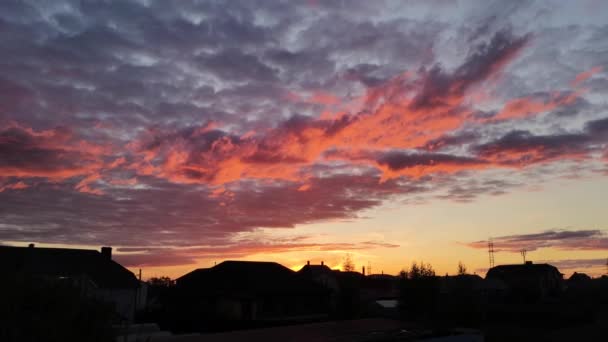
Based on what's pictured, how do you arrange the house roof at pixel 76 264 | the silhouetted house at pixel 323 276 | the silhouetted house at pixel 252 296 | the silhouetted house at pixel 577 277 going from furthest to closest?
the silhouetted house at pixel 577 277 < the silhouetted house at pixel 323 276 < the house roof at pixel 76 264 < the silhouetted house at pixel 252 296

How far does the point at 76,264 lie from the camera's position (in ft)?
184

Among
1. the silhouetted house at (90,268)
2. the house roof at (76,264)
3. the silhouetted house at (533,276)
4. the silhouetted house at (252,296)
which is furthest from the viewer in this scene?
the silhouetted house at (533,276)

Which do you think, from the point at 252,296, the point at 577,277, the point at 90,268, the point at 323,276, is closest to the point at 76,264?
the point at 90,268

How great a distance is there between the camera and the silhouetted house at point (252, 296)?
1889 inches

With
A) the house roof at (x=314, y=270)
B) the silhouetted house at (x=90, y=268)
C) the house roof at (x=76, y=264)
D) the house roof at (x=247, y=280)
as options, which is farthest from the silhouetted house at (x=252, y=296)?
the house roof at (x=314, y=270)

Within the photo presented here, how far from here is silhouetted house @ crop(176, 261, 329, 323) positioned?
47969 mm

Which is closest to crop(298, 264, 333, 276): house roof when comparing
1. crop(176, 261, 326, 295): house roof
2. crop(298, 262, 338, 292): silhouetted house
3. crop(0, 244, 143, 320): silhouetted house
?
crop(298, 262, 338, 292): silhouetted house

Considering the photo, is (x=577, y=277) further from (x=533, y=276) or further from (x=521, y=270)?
(x=533, y=276)

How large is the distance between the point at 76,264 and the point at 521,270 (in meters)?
86.7

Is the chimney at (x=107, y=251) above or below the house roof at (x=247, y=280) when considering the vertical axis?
above

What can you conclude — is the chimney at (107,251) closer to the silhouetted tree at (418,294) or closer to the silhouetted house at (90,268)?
the silhouetted house at (90,268)

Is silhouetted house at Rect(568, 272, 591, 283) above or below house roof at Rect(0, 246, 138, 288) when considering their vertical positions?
below

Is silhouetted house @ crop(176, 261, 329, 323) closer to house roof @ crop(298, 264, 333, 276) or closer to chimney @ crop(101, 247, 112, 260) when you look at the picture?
chimney @ crop(101, 247, 112, 260)

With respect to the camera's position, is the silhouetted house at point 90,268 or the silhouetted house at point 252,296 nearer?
the silhouetted house at point 252,296
